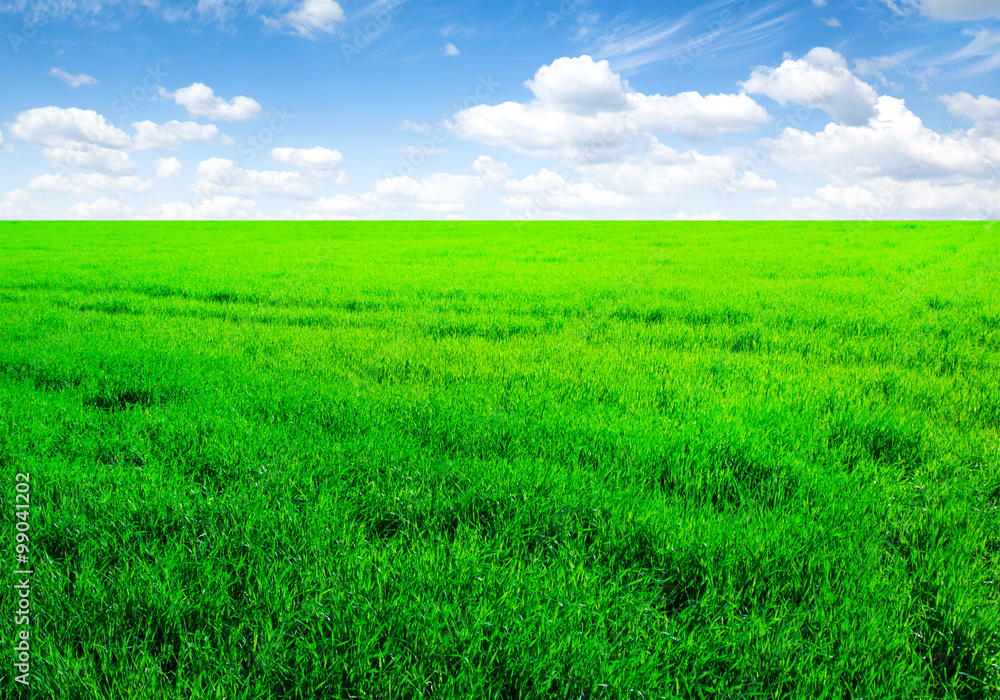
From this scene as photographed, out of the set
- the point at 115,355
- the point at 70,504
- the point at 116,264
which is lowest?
the point at 70,504

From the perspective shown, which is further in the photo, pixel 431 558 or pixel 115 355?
pixel 115 355

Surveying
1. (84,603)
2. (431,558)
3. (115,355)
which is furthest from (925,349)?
(115,355)

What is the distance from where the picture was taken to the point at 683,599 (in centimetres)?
253

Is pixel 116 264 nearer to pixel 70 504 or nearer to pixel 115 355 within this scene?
pixel 115 355

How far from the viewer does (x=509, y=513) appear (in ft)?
10.1

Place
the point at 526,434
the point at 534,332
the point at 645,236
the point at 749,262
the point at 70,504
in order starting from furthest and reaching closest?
the point at 645,236 → the point at 749,262 → the point at 534,332 → the point at 526,434 → the point at 70,504

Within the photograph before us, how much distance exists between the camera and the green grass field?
2125mm

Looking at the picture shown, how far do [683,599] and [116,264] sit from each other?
18.5 m

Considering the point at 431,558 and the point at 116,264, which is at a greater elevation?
the point at 116,264

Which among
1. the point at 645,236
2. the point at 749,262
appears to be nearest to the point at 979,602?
the point at 749,262

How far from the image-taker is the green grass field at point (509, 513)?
212 cm

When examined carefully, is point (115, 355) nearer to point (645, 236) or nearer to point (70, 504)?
point (70, 504)

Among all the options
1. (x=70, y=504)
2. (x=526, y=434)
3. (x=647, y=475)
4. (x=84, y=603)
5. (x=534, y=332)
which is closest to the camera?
(x=84, y=603)

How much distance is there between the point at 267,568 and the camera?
260 cm
